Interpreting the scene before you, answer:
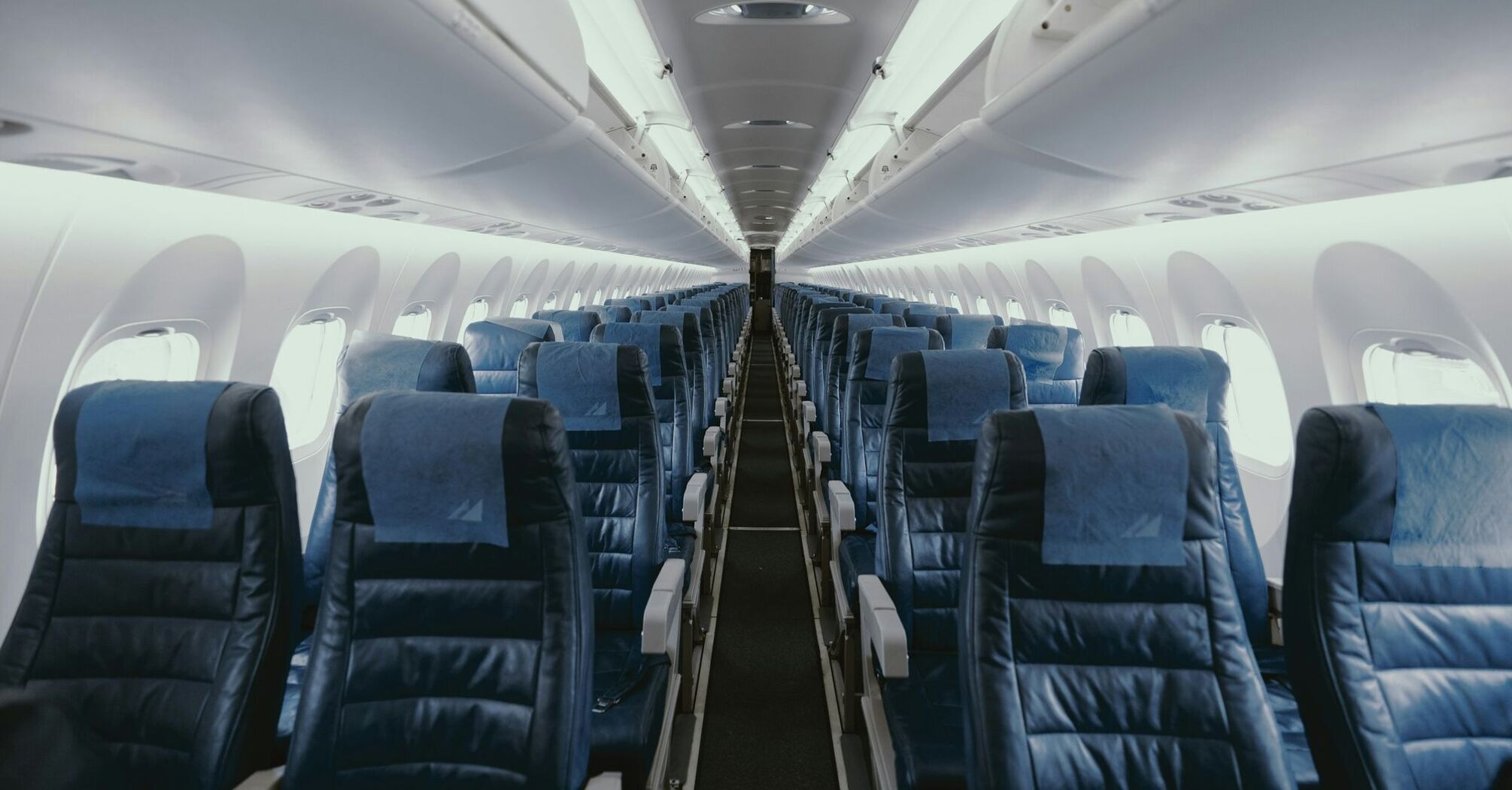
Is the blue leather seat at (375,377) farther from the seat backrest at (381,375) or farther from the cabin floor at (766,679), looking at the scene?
the cabin floor at (766,679)

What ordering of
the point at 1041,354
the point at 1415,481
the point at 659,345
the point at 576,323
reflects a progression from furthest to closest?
the point at 576,323 < the point at 1041,354 < the point at 659,345 < the point at 1415,481

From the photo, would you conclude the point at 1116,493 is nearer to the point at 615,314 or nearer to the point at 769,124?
the point at 769,124

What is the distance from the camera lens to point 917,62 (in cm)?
500

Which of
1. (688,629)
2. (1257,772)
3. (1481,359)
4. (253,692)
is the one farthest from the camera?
(688,629)

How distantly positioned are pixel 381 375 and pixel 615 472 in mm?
1043

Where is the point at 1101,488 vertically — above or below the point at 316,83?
below

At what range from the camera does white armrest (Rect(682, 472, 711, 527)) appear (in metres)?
3.64

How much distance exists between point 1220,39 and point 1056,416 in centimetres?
92

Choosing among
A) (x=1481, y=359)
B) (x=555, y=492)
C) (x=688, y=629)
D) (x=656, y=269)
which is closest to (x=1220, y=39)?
(x=555, y=492)

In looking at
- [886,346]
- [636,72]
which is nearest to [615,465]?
[886,346]

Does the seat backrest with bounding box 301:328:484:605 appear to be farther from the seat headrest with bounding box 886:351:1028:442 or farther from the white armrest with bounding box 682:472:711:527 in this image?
the seat headrest with bounding box 886:351:1028:442

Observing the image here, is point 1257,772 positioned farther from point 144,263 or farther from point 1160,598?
point 144,263

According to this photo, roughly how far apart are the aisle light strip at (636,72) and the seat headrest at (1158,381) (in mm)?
3047

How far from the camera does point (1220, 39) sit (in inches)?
67.1
